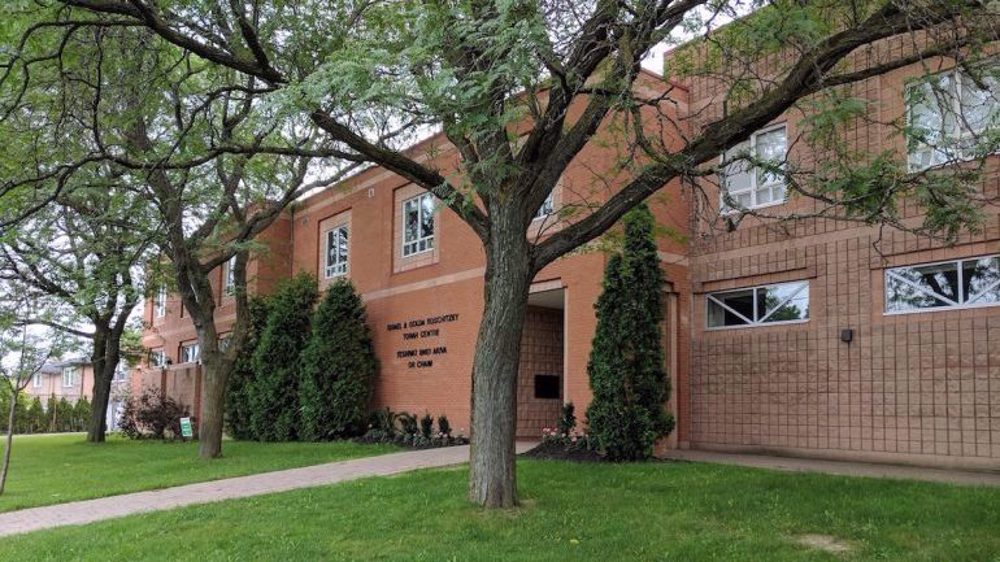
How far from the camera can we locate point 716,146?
27.4 feet

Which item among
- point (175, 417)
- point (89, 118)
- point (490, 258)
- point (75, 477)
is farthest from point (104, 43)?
point (175, 417)

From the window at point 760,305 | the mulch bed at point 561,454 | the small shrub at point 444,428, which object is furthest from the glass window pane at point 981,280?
the small shrub at point 444,428

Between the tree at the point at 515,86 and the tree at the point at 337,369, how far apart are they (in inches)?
427

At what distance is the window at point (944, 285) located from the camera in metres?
11.7

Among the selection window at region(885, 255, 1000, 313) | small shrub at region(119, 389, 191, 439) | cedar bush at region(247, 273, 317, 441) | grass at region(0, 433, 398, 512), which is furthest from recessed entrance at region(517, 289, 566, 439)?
small shrub at region(119, 389, 191, 439)

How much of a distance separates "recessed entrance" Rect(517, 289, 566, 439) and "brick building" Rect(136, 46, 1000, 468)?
0.04 meters

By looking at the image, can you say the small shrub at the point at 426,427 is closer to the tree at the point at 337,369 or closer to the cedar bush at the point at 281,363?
the tree at the point at 337,369

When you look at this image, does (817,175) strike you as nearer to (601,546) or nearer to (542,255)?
Answer: (542,255)

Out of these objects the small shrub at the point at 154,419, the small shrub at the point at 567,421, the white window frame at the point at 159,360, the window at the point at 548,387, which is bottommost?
the small shrub at the point at 154,419

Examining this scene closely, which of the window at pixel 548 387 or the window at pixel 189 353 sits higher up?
the window at pixel 189 353

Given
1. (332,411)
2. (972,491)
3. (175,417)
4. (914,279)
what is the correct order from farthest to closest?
(175,417), (332,411), (914,279), (972,491)

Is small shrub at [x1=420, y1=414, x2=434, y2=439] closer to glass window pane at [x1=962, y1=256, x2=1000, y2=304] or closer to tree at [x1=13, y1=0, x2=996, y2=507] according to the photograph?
tree at [x1=13, y1=0, x2=996, y2=507]

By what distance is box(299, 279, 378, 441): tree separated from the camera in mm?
19672

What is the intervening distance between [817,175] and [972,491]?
3.87 metres
